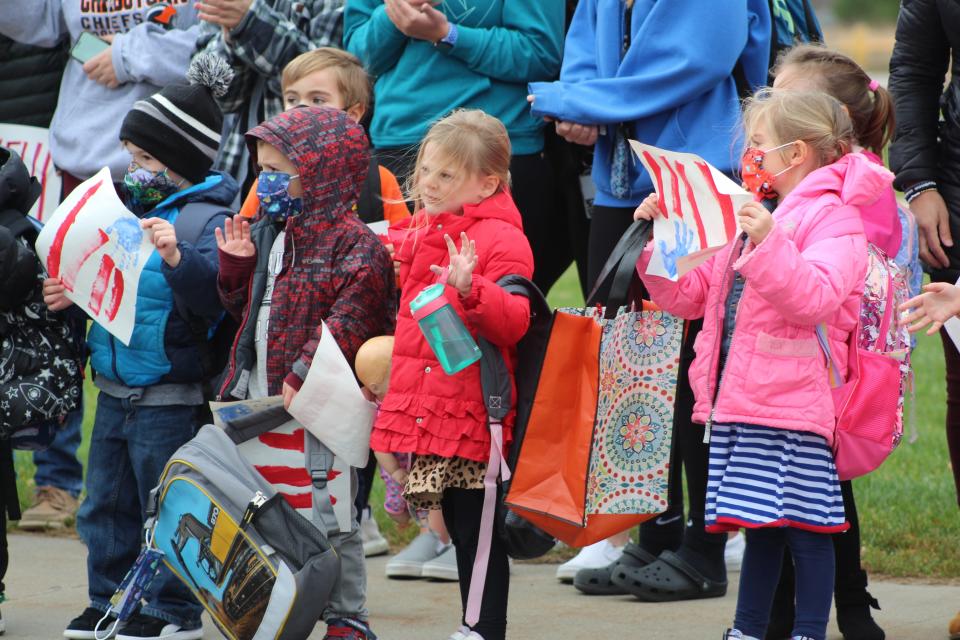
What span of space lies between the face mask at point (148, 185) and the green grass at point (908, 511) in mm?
1875

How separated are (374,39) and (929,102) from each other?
194 centimetres

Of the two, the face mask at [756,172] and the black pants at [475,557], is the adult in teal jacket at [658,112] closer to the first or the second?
the face mask at [756,172]

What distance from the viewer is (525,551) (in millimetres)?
3930

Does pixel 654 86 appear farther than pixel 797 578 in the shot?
Yes

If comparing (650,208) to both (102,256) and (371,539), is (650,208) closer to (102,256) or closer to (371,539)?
(102,256)

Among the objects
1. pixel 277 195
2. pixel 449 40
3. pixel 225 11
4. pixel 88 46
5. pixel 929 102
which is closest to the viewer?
pixel 277 195

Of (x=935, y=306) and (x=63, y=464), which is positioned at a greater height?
(x=935, y=306)

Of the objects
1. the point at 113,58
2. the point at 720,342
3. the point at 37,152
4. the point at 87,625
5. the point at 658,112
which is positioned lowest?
the point at 87,625

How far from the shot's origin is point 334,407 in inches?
156

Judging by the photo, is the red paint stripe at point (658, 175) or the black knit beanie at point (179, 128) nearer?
the red paint stripe at point (658, 175)

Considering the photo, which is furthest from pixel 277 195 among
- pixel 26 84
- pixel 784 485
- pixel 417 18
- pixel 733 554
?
pixel 26 84

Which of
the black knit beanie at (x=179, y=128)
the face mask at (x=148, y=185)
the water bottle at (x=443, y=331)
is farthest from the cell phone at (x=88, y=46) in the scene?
the water bottle at (x=443, y=331)

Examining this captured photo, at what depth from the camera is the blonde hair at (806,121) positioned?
3.71 meters

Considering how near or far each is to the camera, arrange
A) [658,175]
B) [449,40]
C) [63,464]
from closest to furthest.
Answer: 1. [658,175]
2. [449,40]
3. [63,464]
